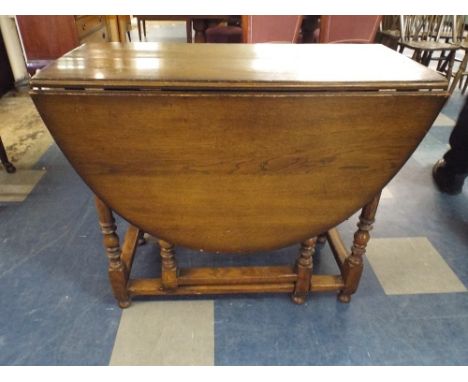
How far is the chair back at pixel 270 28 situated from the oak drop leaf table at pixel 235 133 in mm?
996

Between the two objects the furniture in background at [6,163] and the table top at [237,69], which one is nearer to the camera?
the table top at [237,69]

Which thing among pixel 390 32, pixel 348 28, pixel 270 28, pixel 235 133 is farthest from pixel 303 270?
pixel 390 32

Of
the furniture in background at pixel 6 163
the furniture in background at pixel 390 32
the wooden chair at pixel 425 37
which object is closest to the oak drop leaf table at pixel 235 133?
the furniture in background at pixel 6 163

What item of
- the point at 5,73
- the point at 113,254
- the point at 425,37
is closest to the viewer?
the point at 113,254

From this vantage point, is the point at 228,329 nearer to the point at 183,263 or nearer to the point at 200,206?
the point at 183,263

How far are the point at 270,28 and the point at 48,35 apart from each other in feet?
5.87

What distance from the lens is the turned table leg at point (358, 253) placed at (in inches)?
43.1

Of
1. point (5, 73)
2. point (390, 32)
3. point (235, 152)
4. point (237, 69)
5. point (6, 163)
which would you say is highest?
point (237, 69)

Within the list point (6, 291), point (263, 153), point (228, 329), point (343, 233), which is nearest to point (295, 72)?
point (263, 153)

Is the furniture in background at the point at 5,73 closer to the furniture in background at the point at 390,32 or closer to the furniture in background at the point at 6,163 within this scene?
the furniture in background at the point at 6,163

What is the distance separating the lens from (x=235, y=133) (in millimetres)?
866

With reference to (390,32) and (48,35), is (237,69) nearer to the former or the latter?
(48,35)

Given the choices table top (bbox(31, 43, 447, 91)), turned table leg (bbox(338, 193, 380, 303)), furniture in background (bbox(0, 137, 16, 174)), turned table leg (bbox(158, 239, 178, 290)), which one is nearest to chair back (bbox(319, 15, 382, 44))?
table top (bbox(31, 43, 447, 91))

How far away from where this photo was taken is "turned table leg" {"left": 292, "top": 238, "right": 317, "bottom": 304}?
116 cm
